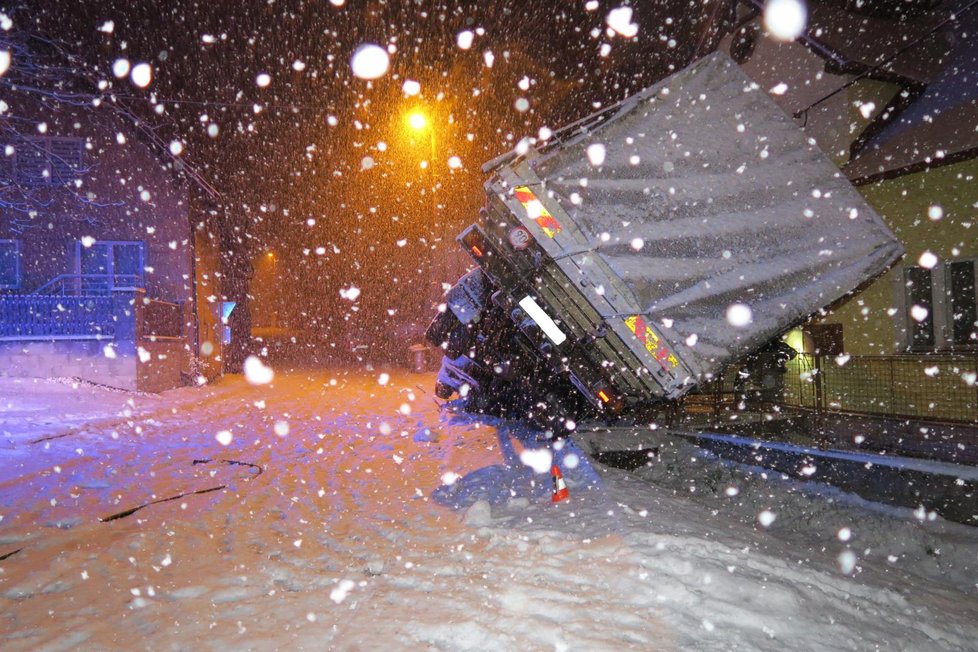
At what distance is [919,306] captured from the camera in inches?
360

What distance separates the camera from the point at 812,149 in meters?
5.49

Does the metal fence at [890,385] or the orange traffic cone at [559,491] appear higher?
the metal fence at [890,385]

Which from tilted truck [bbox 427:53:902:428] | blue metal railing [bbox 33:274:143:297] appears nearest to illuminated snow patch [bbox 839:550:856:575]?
tilted truck [bbox 427:53:902:428]

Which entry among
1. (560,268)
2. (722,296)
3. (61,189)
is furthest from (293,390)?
(722,296)

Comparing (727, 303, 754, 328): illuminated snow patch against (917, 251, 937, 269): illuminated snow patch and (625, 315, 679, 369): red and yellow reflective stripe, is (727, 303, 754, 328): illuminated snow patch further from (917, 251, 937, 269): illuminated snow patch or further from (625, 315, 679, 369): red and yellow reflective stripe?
(917, 251, 937, 269): illuminated snow patch

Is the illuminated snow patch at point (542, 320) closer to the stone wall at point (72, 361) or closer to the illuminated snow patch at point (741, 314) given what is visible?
the illuminated snow patch at point (741, 314)

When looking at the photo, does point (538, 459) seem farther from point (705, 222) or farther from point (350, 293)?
point (350, 293)

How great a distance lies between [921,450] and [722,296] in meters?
3.94

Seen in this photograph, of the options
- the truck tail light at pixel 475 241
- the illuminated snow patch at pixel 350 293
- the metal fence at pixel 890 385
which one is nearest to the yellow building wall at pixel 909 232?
the metal fence at pixel 890 385

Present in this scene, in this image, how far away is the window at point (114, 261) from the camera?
17078 mm

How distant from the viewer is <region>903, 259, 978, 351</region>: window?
8.50 meters

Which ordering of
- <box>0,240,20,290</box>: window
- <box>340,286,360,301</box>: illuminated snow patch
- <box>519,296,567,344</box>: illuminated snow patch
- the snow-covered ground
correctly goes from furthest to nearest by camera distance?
<box>340,286,360,301</box>: illuminated snow patch
<box>0,240,20,290</box>: window
<box>519,296,567,344</box>: illuminated snow patch
the snow-covered ground

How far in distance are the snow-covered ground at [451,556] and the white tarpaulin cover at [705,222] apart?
1843mm

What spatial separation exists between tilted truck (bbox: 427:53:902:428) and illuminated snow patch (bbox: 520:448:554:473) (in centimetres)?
162
